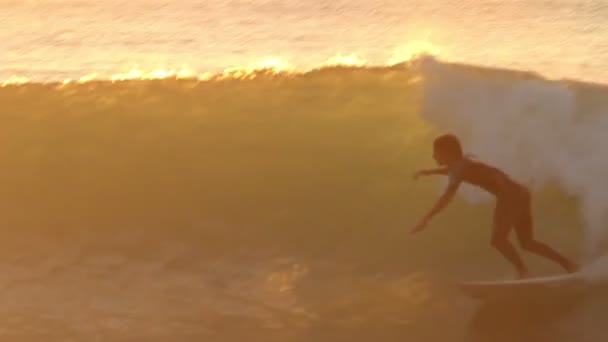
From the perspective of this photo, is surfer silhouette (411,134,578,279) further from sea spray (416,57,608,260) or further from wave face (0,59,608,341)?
sea spray (416,57,608,260)

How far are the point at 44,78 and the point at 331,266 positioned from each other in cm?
426

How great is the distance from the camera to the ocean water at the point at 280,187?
7570mm

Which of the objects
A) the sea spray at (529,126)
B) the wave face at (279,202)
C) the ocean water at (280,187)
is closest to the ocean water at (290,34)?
the ocean water at (280,187)

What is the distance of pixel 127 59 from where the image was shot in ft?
39.0

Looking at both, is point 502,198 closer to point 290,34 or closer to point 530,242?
point 530,242

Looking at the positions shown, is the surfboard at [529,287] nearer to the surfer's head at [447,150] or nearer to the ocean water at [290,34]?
the surfer's head at [447,150]

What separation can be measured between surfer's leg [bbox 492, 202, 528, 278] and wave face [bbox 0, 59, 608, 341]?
0.94 feet

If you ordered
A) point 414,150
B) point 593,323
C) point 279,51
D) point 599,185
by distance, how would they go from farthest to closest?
point 279,51 < point 414,150 < point 599,185 < point 593,323

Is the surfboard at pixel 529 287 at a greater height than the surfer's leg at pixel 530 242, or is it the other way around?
the surfer's leg at pixel 530 242

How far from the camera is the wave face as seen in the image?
7.57m

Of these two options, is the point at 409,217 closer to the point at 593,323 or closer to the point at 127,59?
the point at 593,323

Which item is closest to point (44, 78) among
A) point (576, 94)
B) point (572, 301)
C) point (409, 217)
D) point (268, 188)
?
point (268, 188)

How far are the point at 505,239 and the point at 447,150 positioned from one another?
0.69m

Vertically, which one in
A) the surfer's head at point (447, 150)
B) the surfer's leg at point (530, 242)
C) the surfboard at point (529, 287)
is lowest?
the surfboard at point (529, 287)
